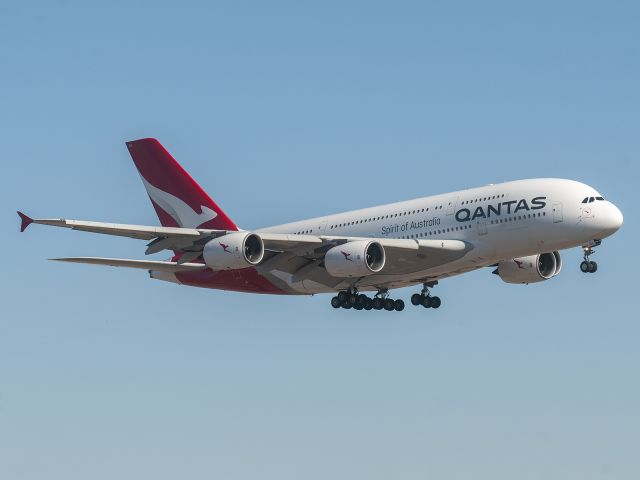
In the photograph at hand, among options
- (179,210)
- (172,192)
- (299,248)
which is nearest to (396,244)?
(299,248)

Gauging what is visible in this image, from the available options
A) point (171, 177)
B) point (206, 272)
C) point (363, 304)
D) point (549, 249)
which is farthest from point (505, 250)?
point (171, 177)

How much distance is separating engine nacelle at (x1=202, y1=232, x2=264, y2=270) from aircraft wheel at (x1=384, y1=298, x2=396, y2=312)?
8.52 meters

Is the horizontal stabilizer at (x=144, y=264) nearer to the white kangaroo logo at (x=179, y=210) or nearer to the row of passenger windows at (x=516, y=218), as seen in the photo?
the white kangaroo logo at (x=179, y=210)

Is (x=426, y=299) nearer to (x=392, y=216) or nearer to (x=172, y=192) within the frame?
(x=392, y=216)

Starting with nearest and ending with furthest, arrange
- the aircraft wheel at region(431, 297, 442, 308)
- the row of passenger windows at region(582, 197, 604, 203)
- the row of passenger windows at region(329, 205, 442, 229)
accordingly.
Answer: the row of passenger windows at region(582, 197, 604, 203)
the row of passenger windows at region(329, 205, 442, 229)
the aircraft wheel at region(431, 297, 442, 308)

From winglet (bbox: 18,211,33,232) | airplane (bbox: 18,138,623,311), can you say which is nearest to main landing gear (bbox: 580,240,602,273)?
airplane (bbox: 18,138,623,311)

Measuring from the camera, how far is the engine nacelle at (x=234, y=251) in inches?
2183

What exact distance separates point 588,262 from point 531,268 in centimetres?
619

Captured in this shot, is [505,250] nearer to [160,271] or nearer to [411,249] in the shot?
[411,249]

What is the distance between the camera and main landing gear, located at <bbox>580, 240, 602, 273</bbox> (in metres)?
55.6

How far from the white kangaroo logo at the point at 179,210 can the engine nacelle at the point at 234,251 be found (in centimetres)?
981

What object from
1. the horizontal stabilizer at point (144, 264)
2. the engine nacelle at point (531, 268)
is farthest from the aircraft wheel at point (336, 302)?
the engine nacelle at point (531, 268)

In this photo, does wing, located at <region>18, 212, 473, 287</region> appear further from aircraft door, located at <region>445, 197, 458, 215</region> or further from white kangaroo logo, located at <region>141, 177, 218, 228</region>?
white kangaroo logo, located at <region>141, 177, 218, 228</region>

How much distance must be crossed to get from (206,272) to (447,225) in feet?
43.1
